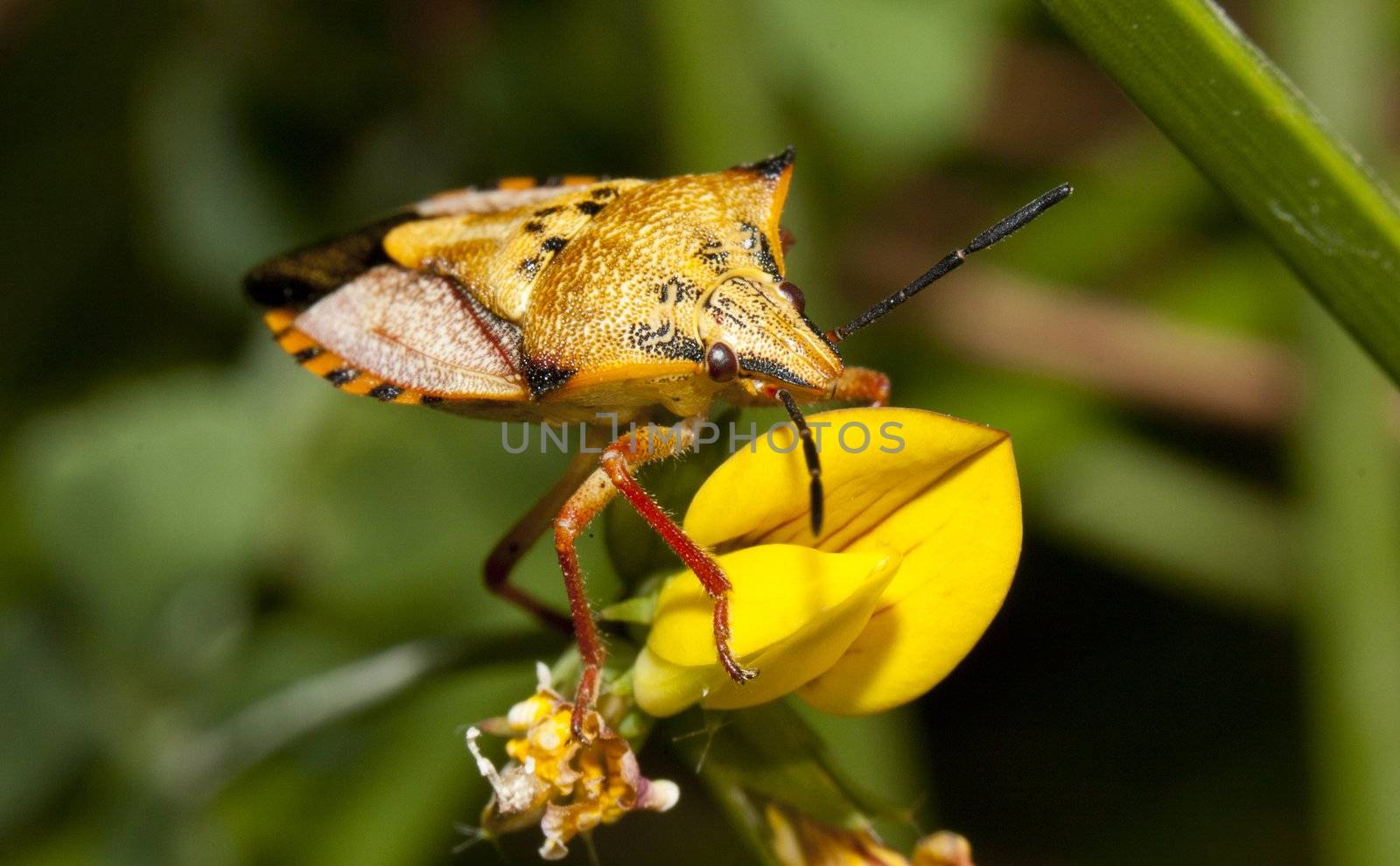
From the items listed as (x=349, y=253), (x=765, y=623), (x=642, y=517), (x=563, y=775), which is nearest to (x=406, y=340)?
(x=349, y=253)

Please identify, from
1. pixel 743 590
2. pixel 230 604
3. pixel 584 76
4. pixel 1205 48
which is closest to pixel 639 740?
pixel 743 590

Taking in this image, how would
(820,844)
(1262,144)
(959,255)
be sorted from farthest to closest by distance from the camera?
(959,255)
(820,844)
(1262,144)

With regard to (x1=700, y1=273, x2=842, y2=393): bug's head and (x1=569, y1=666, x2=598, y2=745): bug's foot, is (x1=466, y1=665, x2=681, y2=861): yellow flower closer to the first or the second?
(x1=569, y1=666, x2=598, y2=745): bug's foot

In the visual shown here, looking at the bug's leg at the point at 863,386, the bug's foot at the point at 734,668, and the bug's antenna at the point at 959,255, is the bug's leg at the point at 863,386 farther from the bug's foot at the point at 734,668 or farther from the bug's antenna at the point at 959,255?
the bug's foot at the point at 734,668

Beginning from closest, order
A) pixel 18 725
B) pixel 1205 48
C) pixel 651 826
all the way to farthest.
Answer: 1. pixel 1205 48
2. pixel 18 725
3. pixel 651 826

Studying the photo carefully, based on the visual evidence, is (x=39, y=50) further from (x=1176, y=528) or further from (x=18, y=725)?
(x=1176, y=528)

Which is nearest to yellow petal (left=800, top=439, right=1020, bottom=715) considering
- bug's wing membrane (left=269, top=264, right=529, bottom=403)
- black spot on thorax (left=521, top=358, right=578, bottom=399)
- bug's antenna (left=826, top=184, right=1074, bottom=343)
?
bug's antenna (left=826, top=184, right=1074, bottom=343)

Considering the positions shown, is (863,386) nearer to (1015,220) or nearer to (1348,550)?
(1015,220)
